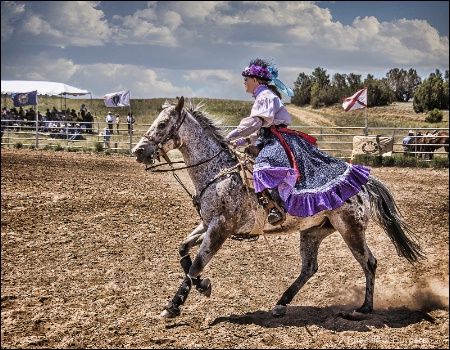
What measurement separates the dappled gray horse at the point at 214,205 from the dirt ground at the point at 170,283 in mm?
405

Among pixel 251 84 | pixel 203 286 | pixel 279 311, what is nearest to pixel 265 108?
pixel 251 84

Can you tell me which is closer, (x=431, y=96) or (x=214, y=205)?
(x=214, y=205)

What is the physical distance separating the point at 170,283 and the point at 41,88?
80.9 ft

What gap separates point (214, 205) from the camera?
533 cm

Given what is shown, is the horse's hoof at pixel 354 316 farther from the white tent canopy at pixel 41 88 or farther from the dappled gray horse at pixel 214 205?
the white tent canopy at pixel 41 88

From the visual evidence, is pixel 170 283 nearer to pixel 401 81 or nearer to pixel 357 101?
pixel 357 101

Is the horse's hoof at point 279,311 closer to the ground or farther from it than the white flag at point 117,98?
closer to the ground

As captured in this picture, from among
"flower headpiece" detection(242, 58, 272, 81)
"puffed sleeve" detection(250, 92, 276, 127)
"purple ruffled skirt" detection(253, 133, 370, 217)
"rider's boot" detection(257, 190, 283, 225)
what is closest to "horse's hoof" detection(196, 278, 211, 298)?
"rider's boot" detection(257, 190, 283, 225)

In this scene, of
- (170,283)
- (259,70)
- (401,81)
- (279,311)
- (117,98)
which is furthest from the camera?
(401,81)

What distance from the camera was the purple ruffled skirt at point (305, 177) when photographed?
5207 mm

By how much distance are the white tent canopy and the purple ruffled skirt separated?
24.8 meters

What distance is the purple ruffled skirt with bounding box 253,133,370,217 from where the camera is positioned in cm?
521

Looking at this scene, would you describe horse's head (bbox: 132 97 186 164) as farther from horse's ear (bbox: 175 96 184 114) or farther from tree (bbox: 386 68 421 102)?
tree (bbox: 386 68 421 102)

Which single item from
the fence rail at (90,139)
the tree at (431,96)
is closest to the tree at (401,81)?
the tree at (431,96)
